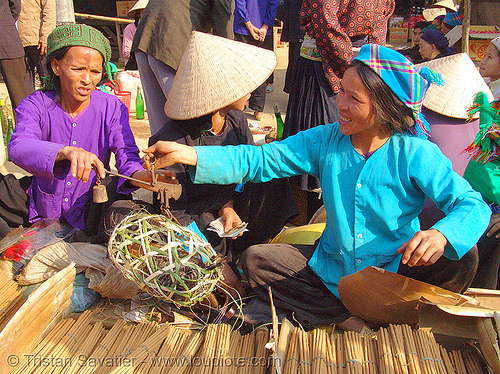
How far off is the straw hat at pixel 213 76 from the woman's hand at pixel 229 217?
594 millimetres

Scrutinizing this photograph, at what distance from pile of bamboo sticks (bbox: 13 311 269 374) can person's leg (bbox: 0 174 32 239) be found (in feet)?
3.40

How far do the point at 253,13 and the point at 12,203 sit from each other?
4286 millimetres

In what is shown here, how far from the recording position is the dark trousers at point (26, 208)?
278cm

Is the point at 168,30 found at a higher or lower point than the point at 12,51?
higher

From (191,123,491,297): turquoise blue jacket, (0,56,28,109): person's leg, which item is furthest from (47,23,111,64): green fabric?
(0,56,28,109): person's leg

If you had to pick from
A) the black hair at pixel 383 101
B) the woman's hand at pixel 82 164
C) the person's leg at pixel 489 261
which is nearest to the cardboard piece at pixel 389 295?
the person's leg at pixel 489 261

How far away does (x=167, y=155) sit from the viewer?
2.25m

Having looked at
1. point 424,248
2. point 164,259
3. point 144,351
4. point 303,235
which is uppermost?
point 424,248

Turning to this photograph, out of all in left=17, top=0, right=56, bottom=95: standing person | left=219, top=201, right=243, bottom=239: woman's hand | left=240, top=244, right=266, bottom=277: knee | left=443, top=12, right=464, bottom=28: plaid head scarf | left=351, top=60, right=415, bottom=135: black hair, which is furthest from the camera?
left=443, top=12, right=464, bottom=28: plaid head scarf

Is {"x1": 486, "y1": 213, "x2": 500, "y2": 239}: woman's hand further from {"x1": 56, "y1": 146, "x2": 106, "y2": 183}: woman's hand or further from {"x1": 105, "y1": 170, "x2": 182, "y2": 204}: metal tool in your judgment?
{"x1": 56, "y1": 146, "x2": 106, "y2": 183}: woman's hand

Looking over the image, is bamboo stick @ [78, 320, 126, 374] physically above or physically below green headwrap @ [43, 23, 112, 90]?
below

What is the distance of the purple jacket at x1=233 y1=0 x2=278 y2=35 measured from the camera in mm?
5895

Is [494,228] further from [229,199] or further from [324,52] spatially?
[324,52]

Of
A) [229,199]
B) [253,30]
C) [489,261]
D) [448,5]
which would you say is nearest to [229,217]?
[229,199]
